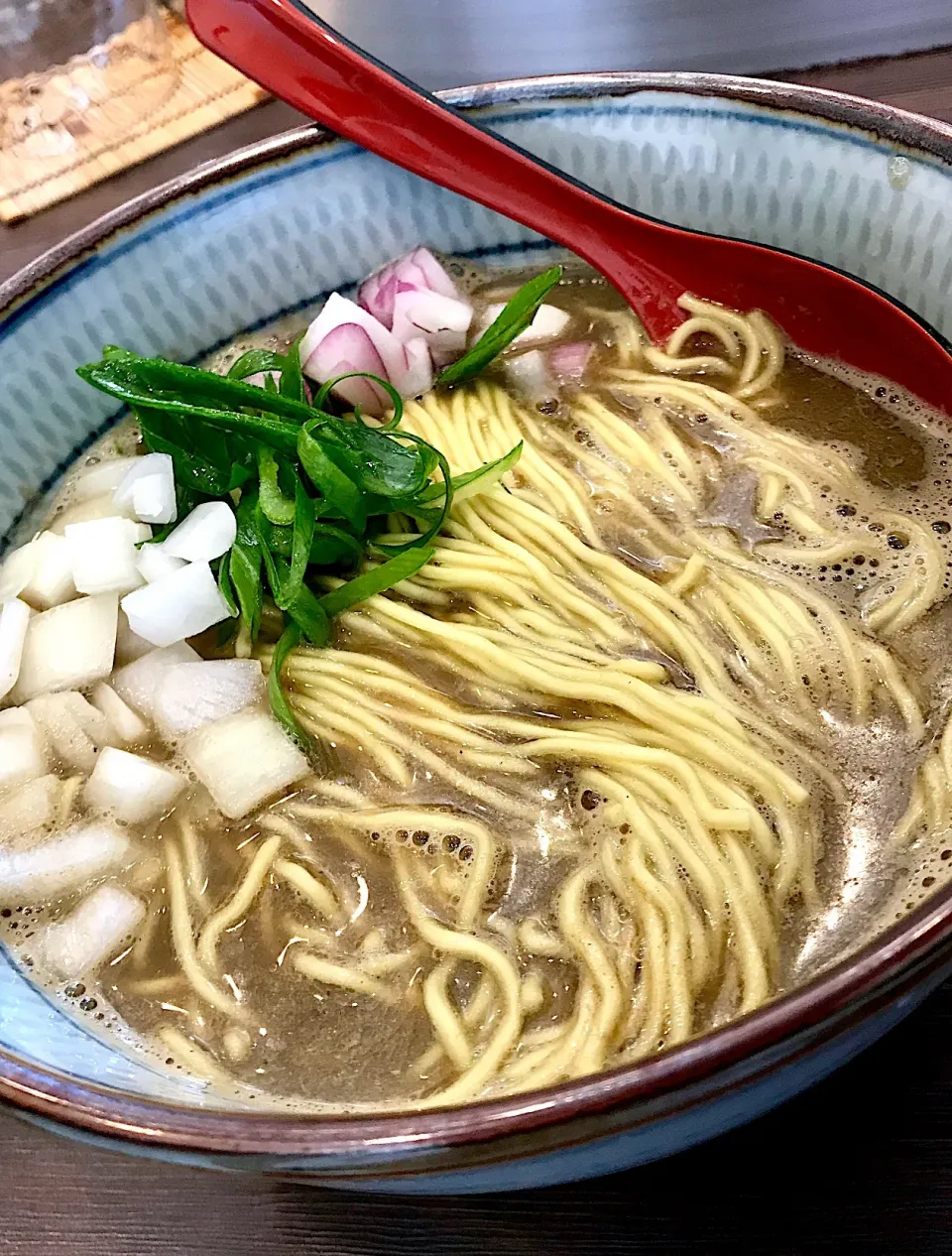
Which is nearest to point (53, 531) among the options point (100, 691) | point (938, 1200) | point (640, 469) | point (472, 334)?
point (100, 691)

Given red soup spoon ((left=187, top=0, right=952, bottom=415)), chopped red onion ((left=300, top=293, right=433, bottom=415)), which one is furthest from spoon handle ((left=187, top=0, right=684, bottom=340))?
chopped red onion ((left=300, top=293, right=433, bottom=415))

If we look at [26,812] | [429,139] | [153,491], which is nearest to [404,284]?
[429,139]

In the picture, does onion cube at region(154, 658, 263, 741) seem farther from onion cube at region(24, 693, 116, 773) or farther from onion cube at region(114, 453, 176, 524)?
onion cube at region(114, 453, 176, 524)

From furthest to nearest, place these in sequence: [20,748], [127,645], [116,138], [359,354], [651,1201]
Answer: [116,138]
[359,354]
[127,645]
[20,748]
[651,1201]

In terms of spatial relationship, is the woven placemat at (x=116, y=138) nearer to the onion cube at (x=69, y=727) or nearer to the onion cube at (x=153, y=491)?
the onion cube at (x=153, y=491)

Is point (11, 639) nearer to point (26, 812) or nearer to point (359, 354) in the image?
point (26, 812)

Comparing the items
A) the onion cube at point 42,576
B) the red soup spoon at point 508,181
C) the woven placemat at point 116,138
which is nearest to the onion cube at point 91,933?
the onion cube at point 42,576
